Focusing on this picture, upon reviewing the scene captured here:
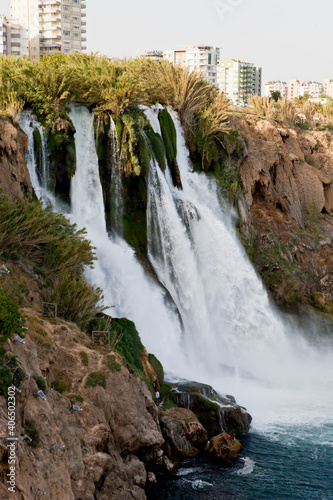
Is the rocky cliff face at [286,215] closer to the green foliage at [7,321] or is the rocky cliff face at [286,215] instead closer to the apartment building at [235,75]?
the green foliage at [7,321]

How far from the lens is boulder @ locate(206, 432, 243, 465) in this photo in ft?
49.7

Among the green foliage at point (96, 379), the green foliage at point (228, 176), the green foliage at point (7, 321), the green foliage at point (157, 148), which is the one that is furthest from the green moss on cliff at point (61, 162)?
the green foliage at point (228, 176)

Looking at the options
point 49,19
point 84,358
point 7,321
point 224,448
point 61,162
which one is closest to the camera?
point 7,321

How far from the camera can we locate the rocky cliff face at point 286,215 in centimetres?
2925

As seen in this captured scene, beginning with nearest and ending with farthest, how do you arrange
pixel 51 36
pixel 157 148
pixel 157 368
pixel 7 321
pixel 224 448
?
1. pixel 7 321
2. pixel 224 448
3. pixel 157 368
4. pixel 157 148
5. pixel 51 36

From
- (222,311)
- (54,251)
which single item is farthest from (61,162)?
(222,311)

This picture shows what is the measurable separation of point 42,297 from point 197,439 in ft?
17.2

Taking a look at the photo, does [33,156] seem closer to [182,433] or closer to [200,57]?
[182,433]

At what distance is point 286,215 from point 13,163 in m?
17.2

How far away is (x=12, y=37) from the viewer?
280 ft

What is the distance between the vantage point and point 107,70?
24.8 metres

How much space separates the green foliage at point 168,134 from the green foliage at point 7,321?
15133mm

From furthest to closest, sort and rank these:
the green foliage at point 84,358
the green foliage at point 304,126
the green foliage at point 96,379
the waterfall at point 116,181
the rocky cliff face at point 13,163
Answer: the green foliage at point 304,126, the waterfall at point 116,181, the rocky cliff face at point 13,163, the green foliage at point 84,358, the green foliage at point 96,379

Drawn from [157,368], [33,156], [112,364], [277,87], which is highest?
[277,87]
